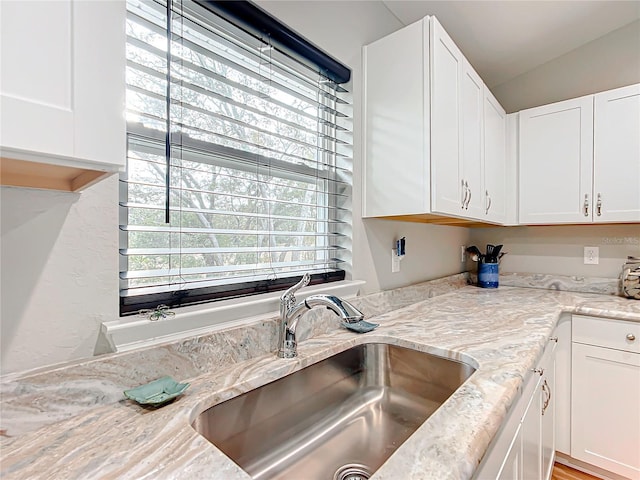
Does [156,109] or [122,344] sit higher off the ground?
[156,109]

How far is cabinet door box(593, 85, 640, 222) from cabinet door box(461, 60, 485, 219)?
850 millimetres

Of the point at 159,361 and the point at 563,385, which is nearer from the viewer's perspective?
the point at 159,361

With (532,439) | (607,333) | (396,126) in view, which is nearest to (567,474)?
(607,333)

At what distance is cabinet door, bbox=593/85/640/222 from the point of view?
2043 mm

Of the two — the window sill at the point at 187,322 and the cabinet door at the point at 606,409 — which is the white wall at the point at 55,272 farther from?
the cabinet door at the point at 606,409

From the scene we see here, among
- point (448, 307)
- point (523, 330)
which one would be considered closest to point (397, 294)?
point (448, 307)

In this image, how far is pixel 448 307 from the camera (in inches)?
73.2

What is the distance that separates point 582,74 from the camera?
2.47 meters

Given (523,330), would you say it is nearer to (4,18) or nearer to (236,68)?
(236,68)

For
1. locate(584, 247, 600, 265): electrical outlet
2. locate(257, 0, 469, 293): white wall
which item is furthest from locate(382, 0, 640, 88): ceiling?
locate(584, 247, 600, 265): electrical outlet

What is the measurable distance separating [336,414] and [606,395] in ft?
5.26

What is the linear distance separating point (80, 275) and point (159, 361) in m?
0.27

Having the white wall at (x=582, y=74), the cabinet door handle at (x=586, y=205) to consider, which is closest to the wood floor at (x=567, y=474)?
the cabinet door handle at (x=586, y=205)

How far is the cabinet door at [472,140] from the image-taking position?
5.63 feet
